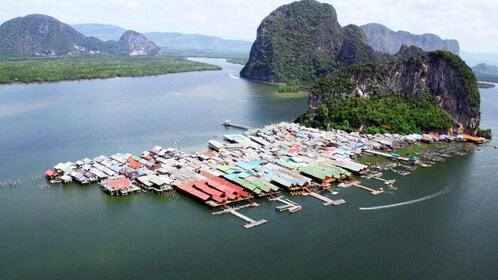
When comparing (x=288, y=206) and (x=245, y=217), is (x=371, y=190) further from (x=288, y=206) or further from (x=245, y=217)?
(x=245, y=217)

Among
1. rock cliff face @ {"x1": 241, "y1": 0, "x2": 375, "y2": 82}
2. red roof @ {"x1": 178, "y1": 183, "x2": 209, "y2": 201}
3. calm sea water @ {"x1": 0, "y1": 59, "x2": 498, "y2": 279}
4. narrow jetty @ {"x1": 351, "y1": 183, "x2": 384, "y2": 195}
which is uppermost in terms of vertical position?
rock cliff face @ {"x1": 241, "y1": 0, "x2": 375, "y2": 82}

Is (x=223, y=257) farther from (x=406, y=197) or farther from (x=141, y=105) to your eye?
(x=141, y=105)

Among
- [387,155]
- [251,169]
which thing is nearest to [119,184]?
[251,169]

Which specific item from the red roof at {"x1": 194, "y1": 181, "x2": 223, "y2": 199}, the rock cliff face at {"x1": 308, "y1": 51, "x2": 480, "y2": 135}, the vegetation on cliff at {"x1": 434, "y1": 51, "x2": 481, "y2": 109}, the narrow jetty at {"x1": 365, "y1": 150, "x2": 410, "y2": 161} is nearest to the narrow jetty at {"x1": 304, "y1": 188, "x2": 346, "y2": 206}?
the red roof at {"x1": 194, "y1": 181, "x2": 223, "y2": 199}

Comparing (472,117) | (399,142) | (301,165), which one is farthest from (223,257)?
(472,117)

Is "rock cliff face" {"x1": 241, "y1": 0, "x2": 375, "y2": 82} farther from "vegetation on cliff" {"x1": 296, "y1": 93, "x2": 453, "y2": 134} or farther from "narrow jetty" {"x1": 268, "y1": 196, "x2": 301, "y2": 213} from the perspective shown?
"narrow jetty" {"x1": 268, "y1": 196, "x2": 301, "y2": 213}

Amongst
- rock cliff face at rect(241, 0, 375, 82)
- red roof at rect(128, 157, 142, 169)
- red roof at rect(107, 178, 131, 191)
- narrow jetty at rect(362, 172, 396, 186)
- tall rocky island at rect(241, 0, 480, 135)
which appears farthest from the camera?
rock cliff face at rect(241, 0, 375, 82)

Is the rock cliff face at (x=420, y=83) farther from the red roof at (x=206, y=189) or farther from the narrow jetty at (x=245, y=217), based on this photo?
the narrow jetty at (x=245, y=217)
